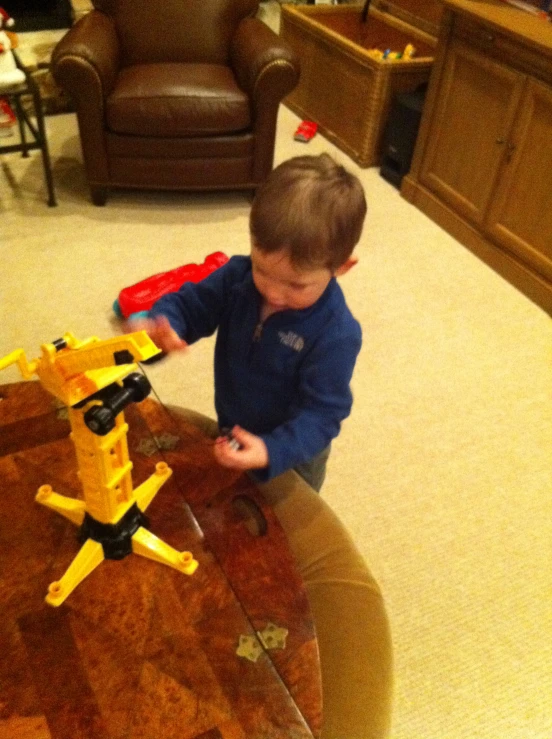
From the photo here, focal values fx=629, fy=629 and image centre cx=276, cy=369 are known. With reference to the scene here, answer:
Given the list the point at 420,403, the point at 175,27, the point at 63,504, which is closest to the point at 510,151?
the point at 420,403

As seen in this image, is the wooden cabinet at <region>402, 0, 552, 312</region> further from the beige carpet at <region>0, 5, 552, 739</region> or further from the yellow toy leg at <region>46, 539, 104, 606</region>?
the yellow toy leg at <region>46, 539, 104, 606</region>

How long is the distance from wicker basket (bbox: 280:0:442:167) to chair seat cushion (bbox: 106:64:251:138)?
0.76 meters

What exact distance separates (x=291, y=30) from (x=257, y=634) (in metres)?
3.42

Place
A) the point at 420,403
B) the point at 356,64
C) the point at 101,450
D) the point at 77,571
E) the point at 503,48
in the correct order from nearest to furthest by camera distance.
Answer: the point at 101,450
the point at 77,571
the point at 420,403
the point at 503,48
the point at 356,64

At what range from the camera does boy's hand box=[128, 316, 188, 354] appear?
3.02ft

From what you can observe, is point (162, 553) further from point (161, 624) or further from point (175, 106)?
point (175, 106)

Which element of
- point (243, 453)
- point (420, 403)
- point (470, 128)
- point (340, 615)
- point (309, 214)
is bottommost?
point (420, 403)

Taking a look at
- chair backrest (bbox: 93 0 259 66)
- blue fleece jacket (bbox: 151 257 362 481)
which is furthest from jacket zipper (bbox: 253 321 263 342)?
chair backrest (bbox: 93 0 259 66)

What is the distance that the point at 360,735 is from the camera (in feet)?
2.94

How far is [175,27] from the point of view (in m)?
2.67

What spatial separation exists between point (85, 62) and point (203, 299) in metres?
1.63

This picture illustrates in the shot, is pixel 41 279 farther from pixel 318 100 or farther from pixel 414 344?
pixel 318 100

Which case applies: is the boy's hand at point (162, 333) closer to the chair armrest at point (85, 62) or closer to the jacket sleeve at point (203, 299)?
the jacket sleeve at point (203, 299)

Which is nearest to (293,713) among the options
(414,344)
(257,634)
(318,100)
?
(257,634)
